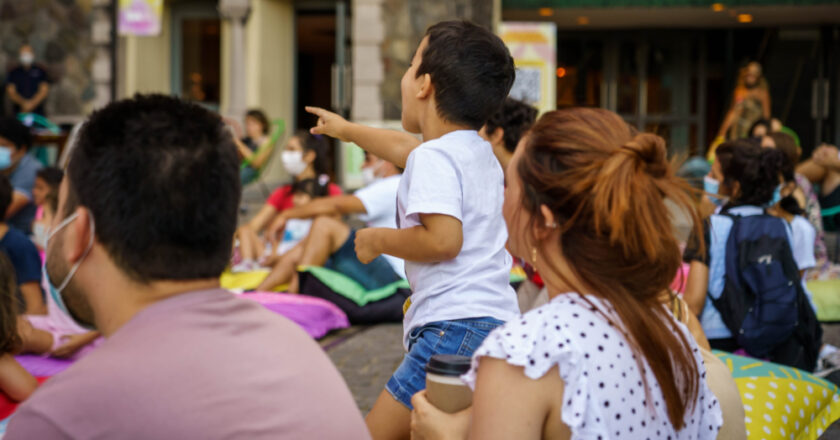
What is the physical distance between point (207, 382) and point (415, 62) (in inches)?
55.3

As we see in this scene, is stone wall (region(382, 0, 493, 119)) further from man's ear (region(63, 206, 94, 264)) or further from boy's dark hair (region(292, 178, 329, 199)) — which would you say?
man's ear (region(63, 206, 94, 264))

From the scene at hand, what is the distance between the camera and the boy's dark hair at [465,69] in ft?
7.76

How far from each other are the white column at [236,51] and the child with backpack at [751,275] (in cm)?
1068

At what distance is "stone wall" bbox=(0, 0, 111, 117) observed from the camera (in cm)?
1469

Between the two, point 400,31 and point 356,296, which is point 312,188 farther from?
point 400,31

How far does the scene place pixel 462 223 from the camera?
7.73ft

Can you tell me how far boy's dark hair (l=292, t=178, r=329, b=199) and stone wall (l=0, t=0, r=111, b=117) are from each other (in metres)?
7.82

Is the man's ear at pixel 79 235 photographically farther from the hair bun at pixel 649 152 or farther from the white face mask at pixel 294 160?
the white face mask at pixel 294 160

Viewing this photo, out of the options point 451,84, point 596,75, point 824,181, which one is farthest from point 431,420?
point 596,75

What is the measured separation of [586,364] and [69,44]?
48.3 ft

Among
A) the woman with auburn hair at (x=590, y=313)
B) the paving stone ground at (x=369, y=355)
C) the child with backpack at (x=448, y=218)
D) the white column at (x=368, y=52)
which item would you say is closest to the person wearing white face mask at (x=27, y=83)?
the white column at (x=368, y=52)

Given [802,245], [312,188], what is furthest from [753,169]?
[312,188]

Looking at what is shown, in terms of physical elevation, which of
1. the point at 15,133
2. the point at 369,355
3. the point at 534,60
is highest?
the point at 534,60

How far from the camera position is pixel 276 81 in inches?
576
